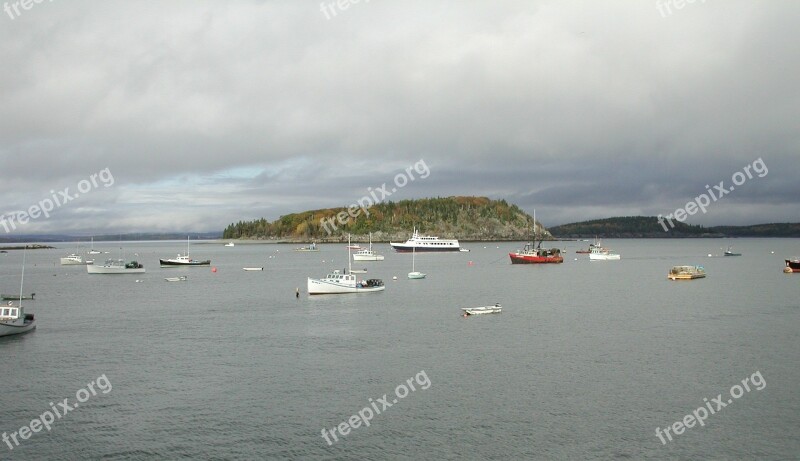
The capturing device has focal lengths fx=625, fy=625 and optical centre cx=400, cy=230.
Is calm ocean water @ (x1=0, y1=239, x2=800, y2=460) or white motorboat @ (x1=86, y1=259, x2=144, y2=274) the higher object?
white motorboat @ (x1=86, y1=259, x2=144, y2=274)

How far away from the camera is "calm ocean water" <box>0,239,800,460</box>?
94.1 ft

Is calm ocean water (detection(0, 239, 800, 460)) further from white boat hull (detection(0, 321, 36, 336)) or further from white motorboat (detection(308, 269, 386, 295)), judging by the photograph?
white motorboat (detection(308, 269, 386, 295))

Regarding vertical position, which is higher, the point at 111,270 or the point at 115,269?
the point at 115,269

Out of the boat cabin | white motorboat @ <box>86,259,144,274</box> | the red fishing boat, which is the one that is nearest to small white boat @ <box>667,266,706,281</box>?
the red fishing boat

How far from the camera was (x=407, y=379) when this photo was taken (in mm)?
39281

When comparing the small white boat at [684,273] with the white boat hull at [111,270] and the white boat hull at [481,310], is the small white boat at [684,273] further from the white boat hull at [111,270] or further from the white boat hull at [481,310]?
the white boat hull at [111,270]

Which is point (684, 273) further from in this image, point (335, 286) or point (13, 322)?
point (13, 322)

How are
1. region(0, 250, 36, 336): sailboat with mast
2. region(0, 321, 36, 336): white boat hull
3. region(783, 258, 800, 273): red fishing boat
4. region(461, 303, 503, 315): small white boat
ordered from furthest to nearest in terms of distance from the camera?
region(783, 258, 800, 273): red fishing boat → region(461, 303, 503, 315): small white boat → region(0, 250, 36, 336): sailboat with mast → region(0, 321, 36, 336): white boat hull

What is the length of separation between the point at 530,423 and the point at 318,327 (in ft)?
106

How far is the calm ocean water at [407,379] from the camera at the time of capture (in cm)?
2867

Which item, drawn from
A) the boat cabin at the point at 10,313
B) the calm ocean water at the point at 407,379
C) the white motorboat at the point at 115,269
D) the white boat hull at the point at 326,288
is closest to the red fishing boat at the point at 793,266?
the calm ocean water at the point at 407,379

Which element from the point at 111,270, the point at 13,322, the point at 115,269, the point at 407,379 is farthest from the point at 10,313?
the point at 111,270

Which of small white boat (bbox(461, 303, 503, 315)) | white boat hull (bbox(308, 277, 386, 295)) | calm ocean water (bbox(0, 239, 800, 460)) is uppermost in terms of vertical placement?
white boat hull (bbox(308, 277, 386, 295))

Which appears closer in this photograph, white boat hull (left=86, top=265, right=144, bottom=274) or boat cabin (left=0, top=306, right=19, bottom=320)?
boat cabin (left=0, top=306, right=19, bottom=320)
